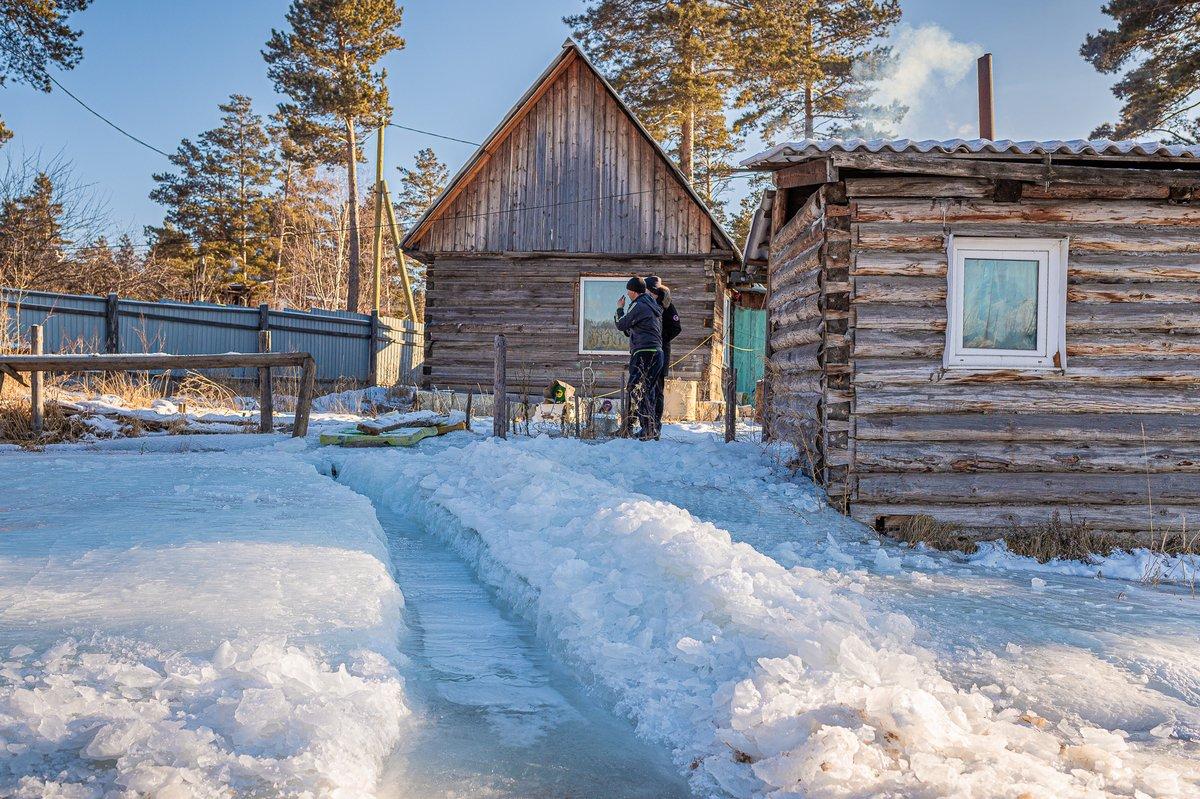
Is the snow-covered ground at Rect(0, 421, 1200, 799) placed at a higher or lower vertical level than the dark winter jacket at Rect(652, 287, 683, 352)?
lower

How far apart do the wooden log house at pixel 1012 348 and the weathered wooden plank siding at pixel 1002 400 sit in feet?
0.04

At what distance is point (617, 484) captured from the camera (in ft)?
22.7

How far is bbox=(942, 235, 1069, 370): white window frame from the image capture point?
6.32 m

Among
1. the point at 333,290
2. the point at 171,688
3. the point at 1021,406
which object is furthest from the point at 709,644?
the point at 333,290

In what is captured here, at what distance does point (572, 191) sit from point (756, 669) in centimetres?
1267

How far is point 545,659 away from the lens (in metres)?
3.24

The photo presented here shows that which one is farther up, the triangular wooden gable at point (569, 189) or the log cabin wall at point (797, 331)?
the triangular wooden gable at point (569, 189)

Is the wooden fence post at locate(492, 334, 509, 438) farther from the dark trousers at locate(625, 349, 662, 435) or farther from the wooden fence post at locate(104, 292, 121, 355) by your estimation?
the wooden fence post at locate(104, 292, 121, 355)

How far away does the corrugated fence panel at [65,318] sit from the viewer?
49.5ft

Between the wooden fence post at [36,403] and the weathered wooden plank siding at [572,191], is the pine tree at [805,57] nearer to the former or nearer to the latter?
the weathered wooden plank siding at [572,191]

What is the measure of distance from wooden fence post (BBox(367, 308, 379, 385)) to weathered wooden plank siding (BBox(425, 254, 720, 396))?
245 inches

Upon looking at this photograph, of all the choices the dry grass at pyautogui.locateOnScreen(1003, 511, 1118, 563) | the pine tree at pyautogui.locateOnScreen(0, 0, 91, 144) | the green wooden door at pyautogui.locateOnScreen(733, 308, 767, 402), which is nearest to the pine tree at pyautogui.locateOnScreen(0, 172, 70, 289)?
the pine tree at pyautogui.locateOnScreen(0, 0, 91, 144)

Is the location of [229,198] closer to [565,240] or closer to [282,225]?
[282,225]

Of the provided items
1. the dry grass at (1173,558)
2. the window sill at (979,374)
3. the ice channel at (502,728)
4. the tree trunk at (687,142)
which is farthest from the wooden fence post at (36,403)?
the tree trunk at (687,142)
